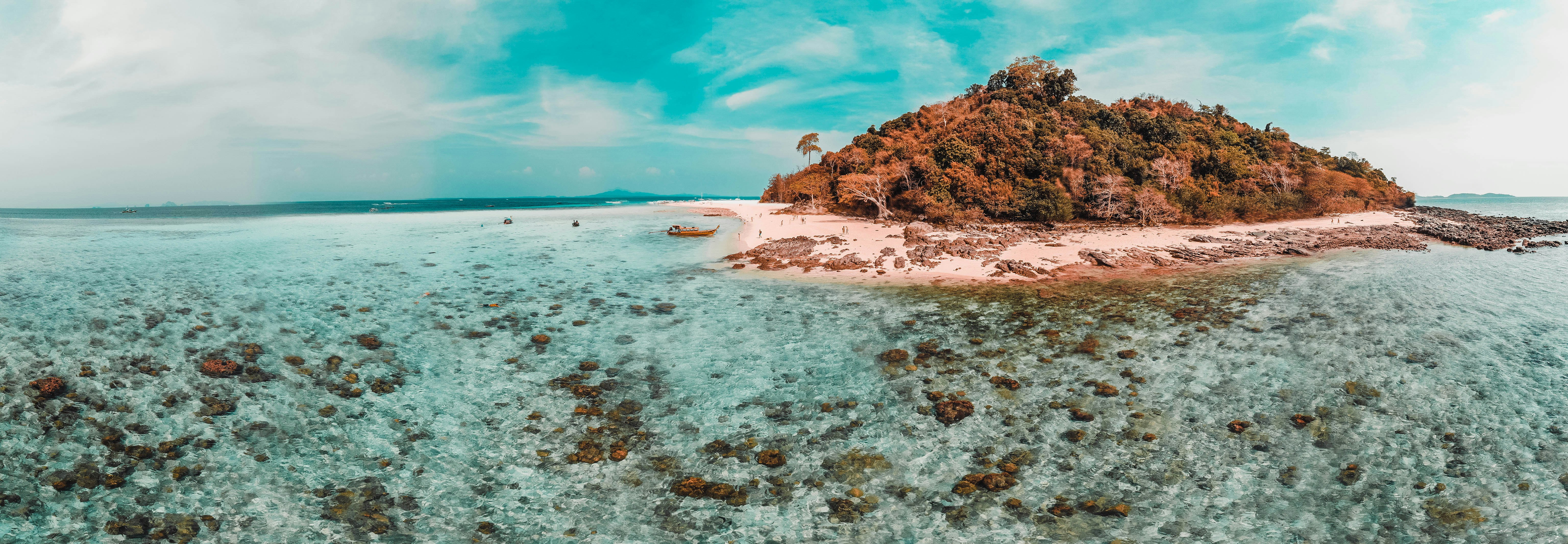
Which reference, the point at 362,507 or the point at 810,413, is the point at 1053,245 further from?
the point at 362,507

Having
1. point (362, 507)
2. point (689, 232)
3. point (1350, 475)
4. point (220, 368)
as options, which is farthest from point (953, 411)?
point (689, 232)

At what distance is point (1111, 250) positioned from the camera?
2911cm

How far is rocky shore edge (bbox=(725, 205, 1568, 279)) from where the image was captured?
25.8 meters

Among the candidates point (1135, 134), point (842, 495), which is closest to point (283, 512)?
point (842, 495)

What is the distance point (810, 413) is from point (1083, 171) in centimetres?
4482

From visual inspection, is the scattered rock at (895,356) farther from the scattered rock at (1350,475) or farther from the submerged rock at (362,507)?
the submerged rock at (362,507)

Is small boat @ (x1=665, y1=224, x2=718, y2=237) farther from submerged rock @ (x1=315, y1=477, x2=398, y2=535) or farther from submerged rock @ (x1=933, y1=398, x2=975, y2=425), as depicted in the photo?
submerged rock @ (x1=315, y1=477, x2=398, y2=535)

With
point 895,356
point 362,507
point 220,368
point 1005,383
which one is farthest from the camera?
point 895,356

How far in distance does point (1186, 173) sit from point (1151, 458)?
50.9m

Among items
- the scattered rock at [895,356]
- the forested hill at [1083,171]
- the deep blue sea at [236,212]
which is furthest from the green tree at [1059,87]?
the deep blue sea at [236,212]

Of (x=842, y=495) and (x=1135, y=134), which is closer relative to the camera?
(x=842, y=495)

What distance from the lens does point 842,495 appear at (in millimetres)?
7449

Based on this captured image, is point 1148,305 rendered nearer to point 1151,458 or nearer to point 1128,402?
point 1128,402

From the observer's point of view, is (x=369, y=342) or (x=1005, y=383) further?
(x=369, y=342)
